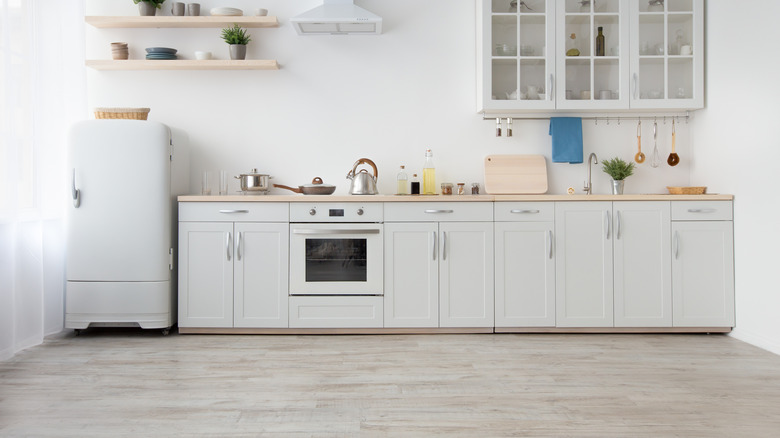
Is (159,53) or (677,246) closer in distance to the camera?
(677,246)

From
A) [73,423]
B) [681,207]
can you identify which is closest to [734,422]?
[681,207]

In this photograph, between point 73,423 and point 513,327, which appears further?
point 513,327

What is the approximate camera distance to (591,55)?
13.3 feet

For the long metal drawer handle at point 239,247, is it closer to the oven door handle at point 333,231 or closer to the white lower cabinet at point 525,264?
the oven door handle at point 333,231

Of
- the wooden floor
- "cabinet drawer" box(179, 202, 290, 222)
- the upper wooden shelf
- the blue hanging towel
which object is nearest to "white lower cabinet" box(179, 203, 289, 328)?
"cabinet drawer" box(179, 202, 290, 222)

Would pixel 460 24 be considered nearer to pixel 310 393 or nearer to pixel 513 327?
pixel 513 327

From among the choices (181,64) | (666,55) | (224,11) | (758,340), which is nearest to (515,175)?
(666,55)

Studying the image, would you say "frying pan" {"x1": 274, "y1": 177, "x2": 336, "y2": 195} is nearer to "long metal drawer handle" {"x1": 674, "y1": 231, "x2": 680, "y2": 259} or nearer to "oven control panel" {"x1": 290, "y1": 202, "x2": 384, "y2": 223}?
"oven control panel" {"x1": 290, "y1": 202, "x2": 384, "y2": 223}

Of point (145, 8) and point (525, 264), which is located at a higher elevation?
point (145, 8)

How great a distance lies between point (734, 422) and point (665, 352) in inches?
43.4

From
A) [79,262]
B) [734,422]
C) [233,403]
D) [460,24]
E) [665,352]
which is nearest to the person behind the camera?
[734,422]

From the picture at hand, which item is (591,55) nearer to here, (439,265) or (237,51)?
(439,265)

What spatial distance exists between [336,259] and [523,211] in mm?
1224

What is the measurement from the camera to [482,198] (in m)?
3.78
